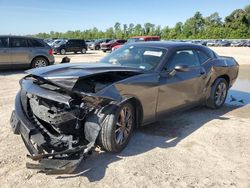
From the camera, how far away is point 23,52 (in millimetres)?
12922

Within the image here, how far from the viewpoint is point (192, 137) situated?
5203 millimetres

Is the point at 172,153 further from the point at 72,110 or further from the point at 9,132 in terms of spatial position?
the point at 9,132

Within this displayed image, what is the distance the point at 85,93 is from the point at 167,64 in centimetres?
202

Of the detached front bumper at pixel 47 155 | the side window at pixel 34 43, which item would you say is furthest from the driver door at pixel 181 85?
the side window at pixel 34 43

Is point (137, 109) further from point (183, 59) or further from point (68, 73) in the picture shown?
point (183, 59)

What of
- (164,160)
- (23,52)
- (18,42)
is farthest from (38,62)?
(164,160)

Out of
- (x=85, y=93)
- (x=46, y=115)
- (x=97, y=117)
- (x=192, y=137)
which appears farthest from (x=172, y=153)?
(x=46, y=115)

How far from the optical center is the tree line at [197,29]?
91.6 metres

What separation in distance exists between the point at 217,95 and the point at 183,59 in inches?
72.8

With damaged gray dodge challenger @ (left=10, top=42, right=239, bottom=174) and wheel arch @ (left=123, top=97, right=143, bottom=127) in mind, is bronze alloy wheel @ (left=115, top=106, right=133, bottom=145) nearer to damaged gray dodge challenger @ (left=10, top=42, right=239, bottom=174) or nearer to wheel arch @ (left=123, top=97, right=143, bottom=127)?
damaged gray dodge challenger @ (left=10, top=42, right=239, bottom=174)

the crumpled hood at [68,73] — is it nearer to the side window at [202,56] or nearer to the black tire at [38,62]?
the side window at [202,56]

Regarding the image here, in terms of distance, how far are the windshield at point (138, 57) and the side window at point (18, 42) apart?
8.18 metres

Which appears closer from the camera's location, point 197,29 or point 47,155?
point 47,155

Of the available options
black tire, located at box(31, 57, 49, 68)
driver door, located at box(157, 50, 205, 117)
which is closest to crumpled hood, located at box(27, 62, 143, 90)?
driver door, located at box(157, 50, 205, 117)
